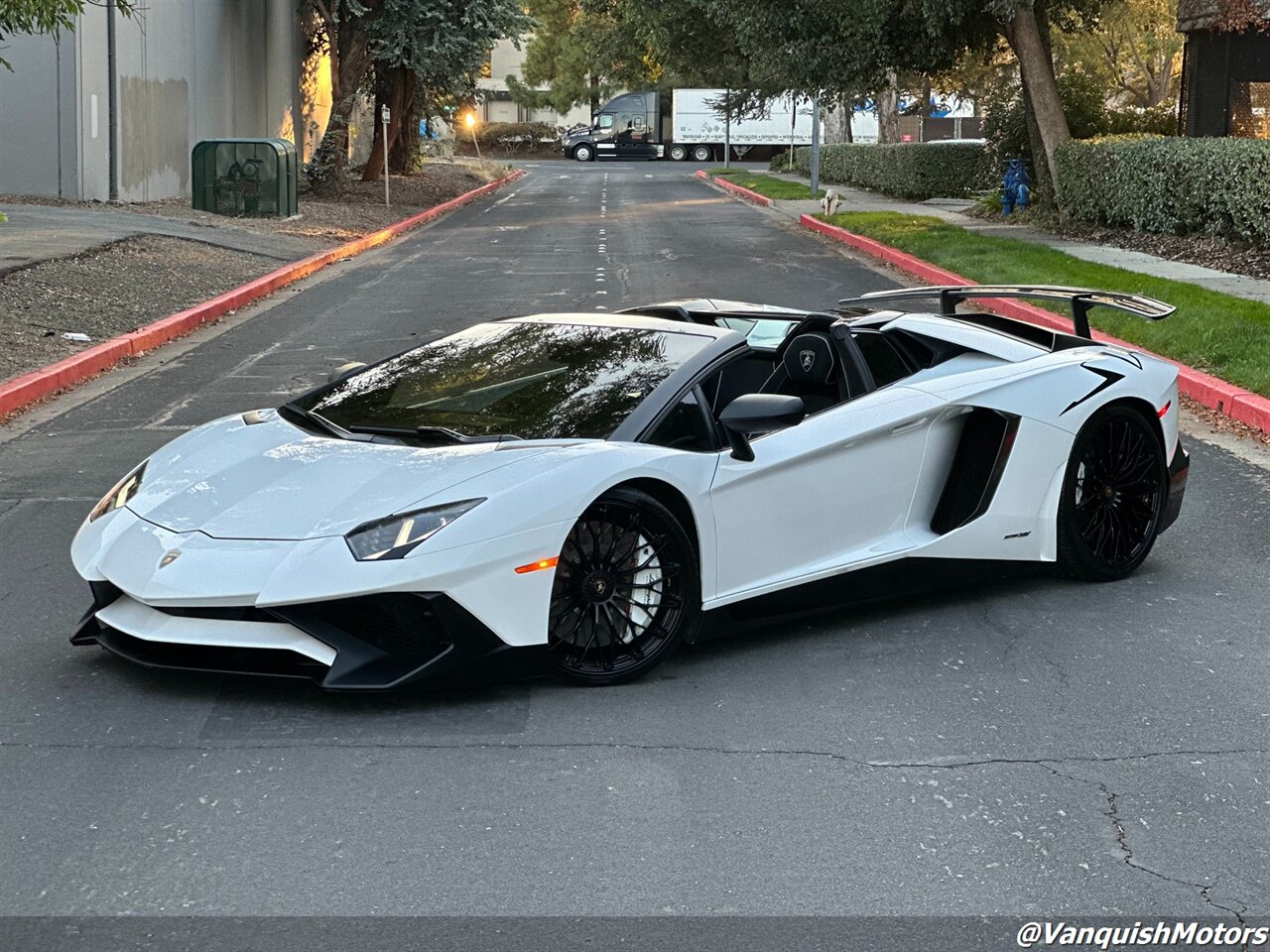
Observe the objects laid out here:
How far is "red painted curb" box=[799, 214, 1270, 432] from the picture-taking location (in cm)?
1085

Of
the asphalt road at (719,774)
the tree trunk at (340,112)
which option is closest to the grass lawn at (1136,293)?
the asphalt road at (719,774)

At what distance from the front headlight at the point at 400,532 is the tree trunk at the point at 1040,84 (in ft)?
74.0

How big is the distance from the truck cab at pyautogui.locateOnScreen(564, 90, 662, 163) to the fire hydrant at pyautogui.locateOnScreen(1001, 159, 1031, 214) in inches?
2050

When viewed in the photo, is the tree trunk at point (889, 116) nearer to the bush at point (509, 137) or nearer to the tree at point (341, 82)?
the tree at point (341, 82)

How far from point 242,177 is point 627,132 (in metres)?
53.2

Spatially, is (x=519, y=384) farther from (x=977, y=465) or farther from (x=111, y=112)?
(x=111, y=112)

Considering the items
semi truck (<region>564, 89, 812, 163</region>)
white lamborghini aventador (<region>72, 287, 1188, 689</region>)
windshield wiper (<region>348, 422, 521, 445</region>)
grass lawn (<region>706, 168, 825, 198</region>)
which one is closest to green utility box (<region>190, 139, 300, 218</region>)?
grass lawn (<region>706, 168, 825, 198</region>)

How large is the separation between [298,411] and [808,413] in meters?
1.92

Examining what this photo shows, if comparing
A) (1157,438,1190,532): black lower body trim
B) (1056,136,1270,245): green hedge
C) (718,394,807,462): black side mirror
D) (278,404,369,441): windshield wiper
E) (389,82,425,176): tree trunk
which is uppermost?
(389,82,425,176): tree trunk

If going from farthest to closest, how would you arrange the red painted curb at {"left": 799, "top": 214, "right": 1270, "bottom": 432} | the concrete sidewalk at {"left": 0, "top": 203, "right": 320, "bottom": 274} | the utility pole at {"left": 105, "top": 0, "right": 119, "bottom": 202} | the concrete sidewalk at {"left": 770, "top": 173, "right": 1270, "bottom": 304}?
the utility pole at {"left": 105, "top": 0, "right": 119, "bottom": 202} → the concrete sidewalk at {"left": 0, "top": 203, "right": 320, "bottom": 274} → the concrete sidewalk at {"left": 770, "top": 173, "right": 1270, "bottom": 304} → the red painted curb at {"left": 799, "top": 214, "right": 1270, "bottom": 432}

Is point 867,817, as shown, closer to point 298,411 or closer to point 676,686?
point 676,686

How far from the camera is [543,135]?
92.0m

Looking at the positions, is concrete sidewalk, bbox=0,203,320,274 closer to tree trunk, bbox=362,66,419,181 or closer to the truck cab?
tree trunk, bbox=362,66,419,181

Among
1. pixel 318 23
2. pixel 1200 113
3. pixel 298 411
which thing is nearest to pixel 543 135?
pixel 318 23
